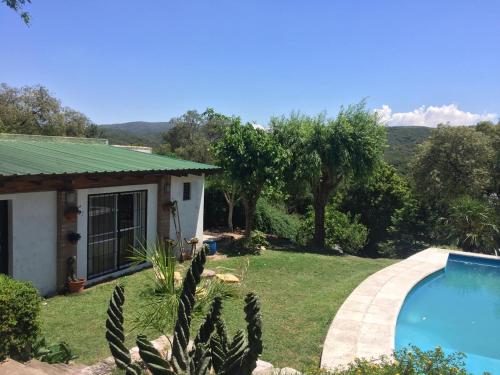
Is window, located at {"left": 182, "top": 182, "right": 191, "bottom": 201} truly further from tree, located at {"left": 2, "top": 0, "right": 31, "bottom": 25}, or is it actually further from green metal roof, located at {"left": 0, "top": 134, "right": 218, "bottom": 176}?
tree, located at {"left": 2, "top": 0, "right": 31, "bottom": 25}

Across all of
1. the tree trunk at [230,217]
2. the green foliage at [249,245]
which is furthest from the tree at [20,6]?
the tree trunk at [230,217]

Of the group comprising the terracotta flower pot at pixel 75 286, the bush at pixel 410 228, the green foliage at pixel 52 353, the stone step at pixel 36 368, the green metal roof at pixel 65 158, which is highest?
the green metal roof at pixel 65 158

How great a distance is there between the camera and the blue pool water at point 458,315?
8.66 meters

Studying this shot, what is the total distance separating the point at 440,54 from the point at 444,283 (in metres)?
9.37

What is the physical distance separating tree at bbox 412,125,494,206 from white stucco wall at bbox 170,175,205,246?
52.3 ft

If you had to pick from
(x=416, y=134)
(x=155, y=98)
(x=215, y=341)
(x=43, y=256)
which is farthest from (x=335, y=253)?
(x=416, y=134)

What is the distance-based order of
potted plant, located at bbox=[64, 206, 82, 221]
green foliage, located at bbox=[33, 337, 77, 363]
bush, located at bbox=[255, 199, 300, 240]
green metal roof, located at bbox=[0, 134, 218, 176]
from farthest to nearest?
bush, located at bbox=[255, 199, 300, 240], potted plant, located at bbox=[64, 206, 82, 221], green metal roof, located at bbox=[0, 134, 218, 176], green foliage, located at bbox=[33, 337, 77, 363]

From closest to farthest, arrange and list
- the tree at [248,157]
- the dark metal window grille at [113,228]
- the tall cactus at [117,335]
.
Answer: the tall cactus at [117,335], the dark metal window grille at [113,228], the tree at [248,157]

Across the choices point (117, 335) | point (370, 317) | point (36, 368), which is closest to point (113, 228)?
point (36, 368)

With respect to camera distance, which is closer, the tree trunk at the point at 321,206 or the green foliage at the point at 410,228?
the tree trunk at the point at 321,206

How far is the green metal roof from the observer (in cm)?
933

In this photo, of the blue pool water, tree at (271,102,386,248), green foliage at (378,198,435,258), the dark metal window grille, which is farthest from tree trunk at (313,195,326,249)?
green foliage at (378,198,435,258)

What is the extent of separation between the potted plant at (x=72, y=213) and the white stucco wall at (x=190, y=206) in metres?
4.10

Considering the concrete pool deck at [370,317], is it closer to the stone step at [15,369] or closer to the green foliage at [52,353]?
the green foliage at [52,353]
